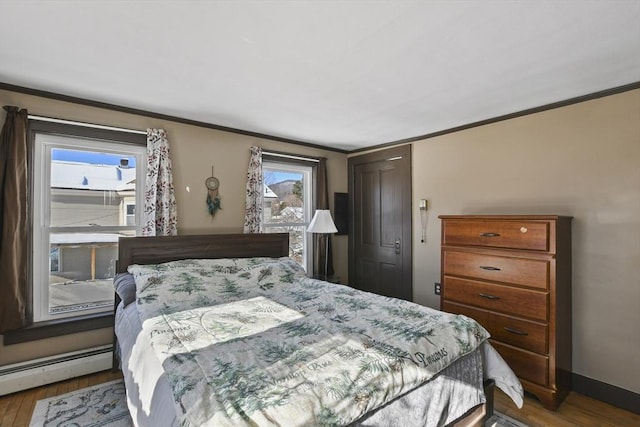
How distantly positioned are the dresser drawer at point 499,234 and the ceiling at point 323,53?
102cm

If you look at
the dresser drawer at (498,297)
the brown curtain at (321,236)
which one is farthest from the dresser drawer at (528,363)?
the brown curtain at (321,236)

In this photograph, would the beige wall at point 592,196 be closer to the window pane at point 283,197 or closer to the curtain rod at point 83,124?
the window pane at point 283,197

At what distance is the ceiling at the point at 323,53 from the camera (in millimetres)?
1477

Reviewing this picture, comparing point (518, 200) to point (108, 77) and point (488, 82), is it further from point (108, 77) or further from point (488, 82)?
point (108, 77)

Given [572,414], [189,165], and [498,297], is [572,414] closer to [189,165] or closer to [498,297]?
[498,297]

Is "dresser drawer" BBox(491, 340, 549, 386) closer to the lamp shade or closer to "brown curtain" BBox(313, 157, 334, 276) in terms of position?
the lamp shade

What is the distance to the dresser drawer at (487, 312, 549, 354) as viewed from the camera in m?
2.29

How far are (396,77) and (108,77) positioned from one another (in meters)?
2.01

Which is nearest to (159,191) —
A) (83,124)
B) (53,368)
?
(83,124)

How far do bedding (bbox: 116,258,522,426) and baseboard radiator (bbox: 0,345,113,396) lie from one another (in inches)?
26.2

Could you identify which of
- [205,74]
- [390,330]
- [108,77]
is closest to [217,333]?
[390,330]

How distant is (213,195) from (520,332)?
3.02 meters

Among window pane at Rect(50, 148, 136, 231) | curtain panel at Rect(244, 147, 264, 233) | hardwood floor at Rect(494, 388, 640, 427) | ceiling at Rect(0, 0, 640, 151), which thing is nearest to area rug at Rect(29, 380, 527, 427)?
hardwood floor at Rect(494, 388, 640, 427)

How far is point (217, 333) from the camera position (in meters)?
1.68
